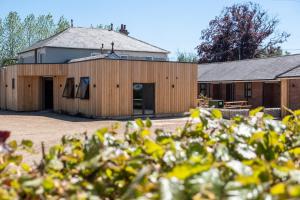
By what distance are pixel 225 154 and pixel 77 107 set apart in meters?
24.3

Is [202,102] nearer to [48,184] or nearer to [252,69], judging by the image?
[252,69]

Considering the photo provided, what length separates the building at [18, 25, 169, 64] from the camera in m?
31.9

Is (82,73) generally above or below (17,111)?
above

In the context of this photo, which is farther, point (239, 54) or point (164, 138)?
point (239, 54)

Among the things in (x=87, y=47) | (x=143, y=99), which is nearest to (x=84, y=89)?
(x=143, y=99)

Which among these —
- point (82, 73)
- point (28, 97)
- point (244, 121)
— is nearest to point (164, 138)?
point (244, 121)

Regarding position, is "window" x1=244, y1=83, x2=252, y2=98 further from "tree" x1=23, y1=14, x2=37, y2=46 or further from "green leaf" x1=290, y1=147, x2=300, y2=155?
"tree" x1=23, y1=14, x2=37, y2=46

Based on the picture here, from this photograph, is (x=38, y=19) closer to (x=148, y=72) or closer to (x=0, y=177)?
(x=148, y=72)

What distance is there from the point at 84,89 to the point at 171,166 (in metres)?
23.2

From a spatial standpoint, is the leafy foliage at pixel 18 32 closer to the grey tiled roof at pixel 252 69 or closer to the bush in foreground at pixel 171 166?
the grey tiled roof at pixel 252 69

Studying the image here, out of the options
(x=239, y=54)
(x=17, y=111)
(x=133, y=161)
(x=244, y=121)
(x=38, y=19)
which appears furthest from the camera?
(x=38, y=19)

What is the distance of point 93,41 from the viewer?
3400 centimetres

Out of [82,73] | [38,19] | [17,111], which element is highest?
[38,19]

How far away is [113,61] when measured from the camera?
22969 millimetres
